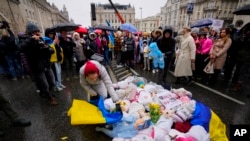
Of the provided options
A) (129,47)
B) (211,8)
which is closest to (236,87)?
(129,47)

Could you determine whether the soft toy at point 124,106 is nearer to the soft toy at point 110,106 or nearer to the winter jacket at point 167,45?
the soft toy at point 110,106

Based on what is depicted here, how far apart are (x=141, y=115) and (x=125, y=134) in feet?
1.51

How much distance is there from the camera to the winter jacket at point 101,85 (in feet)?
8.25

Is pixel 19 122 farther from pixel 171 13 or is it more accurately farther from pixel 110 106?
pixel 171 13

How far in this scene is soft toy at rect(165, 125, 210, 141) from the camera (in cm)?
196

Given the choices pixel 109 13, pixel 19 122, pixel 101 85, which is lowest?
pixel 19 122

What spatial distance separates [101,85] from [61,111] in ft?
4.41

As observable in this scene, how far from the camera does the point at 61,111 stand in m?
3.30

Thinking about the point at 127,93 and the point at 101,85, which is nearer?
the point at 101,85

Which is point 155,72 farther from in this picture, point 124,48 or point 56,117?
point 56,117

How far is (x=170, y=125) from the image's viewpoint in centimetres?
231

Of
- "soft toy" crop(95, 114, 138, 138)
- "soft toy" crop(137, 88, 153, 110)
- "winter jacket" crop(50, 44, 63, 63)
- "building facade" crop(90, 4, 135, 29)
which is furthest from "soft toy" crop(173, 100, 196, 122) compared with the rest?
"building facade" crop(90, 4, 135, 29)

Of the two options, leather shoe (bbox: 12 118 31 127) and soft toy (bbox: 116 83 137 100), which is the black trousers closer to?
leather shoe (bbox: 12 118 31 127)

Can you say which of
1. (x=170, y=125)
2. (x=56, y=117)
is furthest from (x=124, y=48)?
(x=170, y=125)
